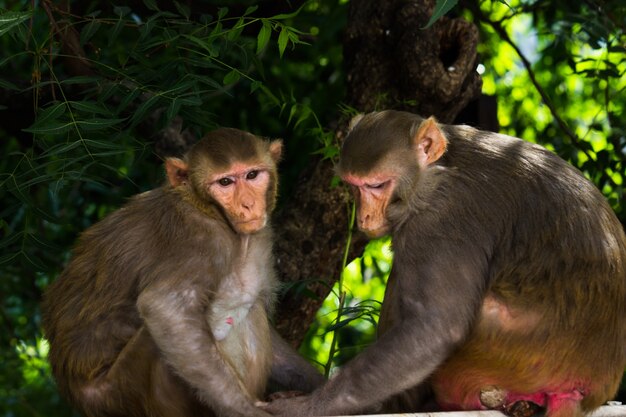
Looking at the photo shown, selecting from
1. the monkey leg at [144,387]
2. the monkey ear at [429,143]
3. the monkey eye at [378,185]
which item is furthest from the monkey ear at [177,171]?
the monkey ear at [429,143]

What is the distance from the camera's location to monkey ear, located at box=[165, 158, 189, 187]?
525 cm

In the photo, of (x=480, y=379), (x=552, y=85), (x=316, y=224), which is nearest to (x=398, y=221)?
(x=480, y=379)

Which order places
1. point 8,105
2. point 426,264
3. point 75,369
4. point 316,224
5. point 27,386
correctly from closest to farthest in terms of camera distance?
1. point 426,264
2. point 75,369
3. point 316,224
4. point 8,105
5. point 27,386

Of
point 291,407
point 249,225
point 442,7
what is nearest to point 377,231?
point 249,225

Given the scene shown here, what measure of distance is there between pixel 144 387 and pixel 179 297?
438 mm

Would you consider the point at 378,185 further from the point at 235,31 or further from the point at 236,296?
the point at 235,31

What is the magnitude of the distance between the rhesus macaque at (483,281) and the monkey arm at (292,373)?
29.4 inches

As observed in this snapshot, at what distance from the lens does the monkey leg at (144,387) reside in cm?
489

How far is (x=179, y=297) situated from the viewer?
4871mm

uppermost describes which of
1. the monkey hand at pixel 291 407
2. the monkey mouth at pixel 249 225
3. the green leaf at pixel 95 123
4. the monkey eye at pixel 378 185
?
the green leaf at pixel 95 123

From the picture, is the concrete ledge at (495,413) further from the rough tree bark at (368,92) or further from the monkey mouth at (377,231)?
the rough tree bark at (368,92)

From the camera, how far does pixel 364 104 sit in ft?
21.9

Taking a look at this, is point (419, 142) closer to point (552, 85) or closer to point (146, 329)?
point (146, 329)

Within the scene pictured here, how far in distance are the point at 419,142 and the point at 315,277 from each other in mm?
1786
